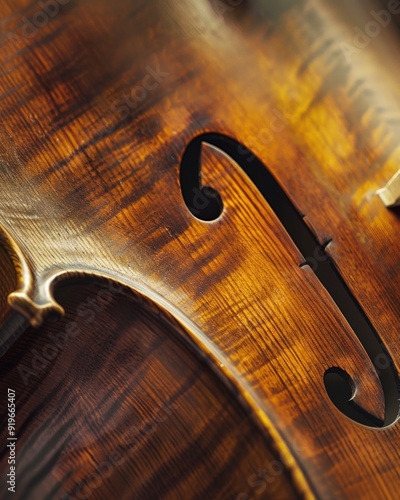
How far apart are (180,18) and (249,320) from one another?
592 mm

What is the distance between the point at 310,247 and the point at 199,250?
22 cm

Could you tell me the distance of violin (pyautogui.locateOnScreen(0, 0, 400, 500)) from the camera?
3.26 feet

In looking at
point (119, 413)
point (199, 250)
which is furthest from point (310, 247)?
point (119, 413)

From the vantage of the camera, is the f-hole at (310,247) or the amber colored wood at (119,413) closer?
the amber colored wood at (119,413)

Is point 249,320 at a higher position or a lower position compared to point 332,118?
lower

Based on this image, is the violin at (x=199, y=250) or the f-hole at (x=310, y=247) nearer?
the violin at (x=199, y=250)

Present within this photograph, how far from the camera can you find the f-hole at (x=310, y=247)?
1.11 meters

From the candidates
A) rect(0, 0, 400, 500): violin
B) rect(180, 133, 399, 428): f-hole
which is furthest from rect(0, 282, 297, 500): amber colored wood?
rect(180, 133, 399, 428): f-hole

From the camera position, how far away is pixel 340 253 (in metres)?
1.22

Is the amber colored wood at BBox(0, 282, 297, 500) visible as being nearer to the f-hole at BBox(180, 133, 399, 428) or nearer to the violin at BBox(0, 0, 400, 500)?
the violin at BBox(0, 0, 400, 500)

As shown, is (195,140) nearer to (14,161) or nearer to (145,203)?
(145,203)

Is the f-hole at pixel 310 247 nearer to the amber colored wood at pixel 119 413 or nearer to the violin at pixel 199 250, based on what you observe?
the violin at pixel 199 250

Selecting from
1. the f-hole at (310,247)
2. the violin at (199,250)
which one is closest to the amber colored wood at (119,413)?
the violin at (199,250)

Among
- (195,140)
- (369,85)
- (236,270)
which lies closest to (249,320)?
(236,270)
